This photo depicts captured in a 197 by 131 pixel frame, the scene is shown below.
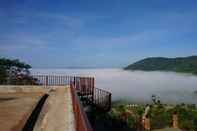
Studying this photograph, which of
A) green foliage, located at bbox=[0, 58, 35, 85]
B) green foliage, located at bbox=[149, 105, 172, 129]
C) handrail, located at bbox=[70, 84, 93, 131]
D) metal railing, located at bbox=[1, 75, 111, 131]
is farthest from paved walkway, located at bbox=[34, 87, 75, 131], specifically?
green foliage, located at bbox=[149, 105, 172, 129]

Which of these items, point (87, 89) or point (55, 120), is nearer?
point (55, 120)

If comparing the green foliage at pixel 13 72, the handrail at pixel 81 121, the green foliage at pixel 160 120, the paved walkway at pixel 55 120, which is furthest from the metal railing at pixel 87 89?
the green foliage at pixel 160 120

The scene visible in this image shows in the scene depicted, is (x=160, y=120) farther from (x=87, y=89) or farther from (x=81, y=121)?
(x=81, y=121)

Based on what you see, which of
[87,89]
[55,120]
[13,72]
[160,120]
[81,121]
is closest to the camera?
[81,121]

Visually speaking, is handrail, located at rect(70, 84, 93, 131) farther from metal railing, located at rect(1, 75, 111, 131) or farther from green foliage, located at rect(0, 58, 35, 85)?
green foliage, located at rect(0, 58, 35, 85)

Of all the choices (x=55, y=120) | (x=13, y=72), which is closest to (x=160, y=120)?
(x=13, y=72)

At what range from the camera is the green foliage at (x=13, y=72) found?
1230 inches

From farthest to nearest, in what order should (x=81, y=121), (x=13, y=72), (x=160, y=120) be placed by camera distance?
(x=160, y=120), (x=13, y=72), (x=81, y=121)

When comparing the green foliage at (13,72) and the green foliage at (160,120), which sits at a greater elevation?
the green foliage at (13,72)

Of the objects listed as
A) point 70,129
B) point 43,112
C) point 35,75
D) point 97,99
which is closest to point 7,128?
point 70,129

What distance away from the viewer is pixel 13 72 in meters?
36.0

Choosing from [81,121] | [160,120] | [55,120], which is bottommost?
A: [160,120]

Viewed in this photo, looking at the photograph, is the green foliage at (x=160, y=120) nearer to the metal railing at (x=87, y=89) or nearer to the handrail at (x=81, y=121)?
the metal railing at (x=87, y=89)

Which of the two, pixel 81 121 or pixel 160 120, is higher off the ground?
pixel 81 121
